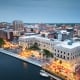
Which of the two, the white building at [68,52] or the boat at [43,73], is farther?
the white building at [68,52]

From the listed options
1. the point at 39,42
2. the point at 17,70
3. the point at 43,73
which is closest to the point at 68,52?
the point at 43,73

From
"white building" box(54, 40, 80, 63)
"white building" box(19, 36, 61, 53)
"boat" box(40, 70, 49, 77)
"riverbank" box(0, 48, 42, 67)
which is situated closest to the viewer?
"boat" box(40, 70, 49, 77)

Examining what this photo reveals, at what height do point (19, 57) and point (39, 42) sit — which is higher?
point (39, 42)

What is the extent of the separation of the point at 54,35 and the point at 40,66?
15.8 ft

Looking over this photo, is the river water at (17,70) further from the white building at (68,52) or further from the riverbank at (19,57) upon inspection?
the white building at (68,52)

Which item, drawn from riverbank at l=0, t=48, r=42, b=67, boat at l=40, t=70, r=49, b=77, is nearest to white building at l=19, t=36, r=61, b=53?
riverbank at l=0, t=48, r=42, b=67

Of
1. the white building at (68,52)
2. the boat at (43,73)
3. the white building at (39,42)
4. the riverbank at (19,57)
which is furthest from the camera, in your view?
the white building at (39,42)

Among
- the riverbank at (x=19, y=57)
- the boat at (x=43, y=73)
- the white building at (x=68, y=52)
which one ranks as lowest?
the boat at (x=43, y=73)

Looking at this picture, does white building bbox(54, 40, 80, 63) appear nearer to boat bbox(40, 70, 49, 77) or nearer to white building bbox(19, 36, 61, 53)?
white building bbox(19, 36, 61, 53)

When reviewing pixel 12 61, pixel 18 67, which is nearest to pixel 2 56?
pixel 12 61

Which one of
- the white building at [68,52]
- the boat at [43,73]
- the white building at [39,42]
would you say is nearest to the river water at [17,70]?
the boat at [43,73]

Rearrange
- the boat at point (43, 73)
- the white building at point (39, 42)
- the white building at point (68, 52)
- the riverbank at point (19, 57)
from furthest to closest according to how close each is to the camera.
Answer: the white building at point (39, 42)
the white building at point (68, 52)
the riverbank at point (19, 57)
the boat at point (43, 73)

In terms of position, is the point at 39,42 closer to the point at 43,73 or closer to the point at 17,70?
the point at 17,70

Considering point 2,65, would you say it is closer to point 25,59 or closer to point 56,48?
point 25,59
